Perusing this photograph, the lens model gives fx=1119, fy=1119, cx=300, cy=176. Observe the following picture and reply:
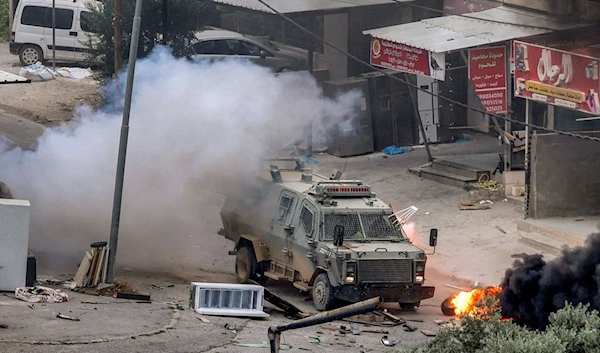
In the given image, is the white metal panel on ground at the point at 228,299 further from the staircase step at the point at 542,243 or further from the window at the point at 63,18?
the window at the point at 63,18

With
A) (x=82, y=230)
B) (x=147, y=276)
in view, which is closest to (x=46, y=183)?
(x=82, y=230)

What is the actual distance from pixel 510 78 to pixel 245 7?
25.8 ft

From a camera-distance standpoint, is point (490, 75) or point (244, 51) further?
point (244, 51)

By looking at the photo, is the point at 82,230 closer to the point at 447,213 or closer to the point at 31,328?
the point at 31,328

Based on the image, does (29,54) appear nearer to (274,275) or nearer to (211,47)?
(211,47)

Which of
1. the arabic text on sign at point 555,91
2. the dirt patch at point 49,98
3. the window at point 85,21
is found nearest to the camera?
the arabic text on sign at point 555,91

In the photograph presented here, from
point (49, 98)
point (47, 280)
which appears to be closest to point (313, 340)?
point (47, 280)

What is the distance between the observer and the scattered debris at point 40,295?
1522 cm

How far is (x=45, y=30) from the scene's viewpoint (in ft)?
99.6

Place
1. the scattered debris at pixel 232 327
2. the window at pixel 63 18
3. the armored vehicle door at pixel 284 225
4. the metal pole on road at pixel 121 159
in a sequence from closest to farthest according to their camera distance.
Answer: the scattered debris at pixel 232 327, the metal pole on road at pixel 121 159, the armored vehicle door at pixel 284 225, the window at pixel 63 18

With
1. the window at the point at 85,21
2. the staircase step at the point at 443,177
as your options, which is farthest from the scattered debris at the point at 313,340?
the window at the point at 85,21

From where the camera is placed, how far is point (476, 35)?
73.8 ft

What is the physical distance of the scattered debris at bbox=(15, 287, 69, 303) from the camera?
15.2 m

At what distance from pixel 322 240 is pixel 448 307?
2.10 m
